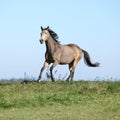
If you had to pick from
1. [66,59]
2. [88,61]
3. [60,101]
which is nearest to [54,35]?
[66,59]

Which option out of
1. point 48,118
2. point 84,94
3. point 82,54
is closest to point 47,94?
point 84,94

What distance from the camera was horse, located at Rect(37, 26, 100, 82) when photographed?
748 inches

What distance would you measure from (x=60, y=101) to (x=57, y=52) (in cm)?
617

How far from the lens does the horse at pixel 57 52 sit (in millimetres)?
18992

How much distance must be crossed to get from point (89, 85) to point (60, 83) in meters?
1.43

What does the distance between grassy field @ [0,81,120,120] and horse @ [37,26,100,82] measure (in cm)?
245

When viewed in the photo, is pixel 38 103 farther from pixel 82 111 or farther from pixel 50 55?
pixel 50 55

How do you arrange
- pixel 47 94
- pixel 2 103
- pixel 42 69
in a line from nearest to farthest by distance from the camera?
1. pixel 2 103
2. pixel 47 94
3. pixel 42 69

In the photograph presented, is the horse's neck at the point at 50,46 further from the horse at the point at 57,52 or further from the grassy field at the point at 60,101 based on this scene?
the grassy field at the point at 60,101

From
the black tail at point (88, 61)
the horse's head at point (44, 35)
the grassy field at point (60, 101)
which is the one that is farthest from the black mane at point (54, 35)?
the grassy field at point (60, 101)

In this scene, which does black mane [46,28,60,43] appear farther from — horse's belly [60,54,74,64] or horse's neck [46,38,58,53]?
horse's belly [60,54,74,64]

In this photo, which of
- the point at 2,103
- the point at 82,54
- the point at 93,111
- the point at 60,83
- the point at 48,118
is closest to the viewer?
the point at 48,118

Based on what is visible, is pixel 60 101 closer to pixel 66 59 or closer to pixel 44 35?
pixel 44 35

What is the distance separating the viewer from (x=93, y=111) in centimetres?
1164
